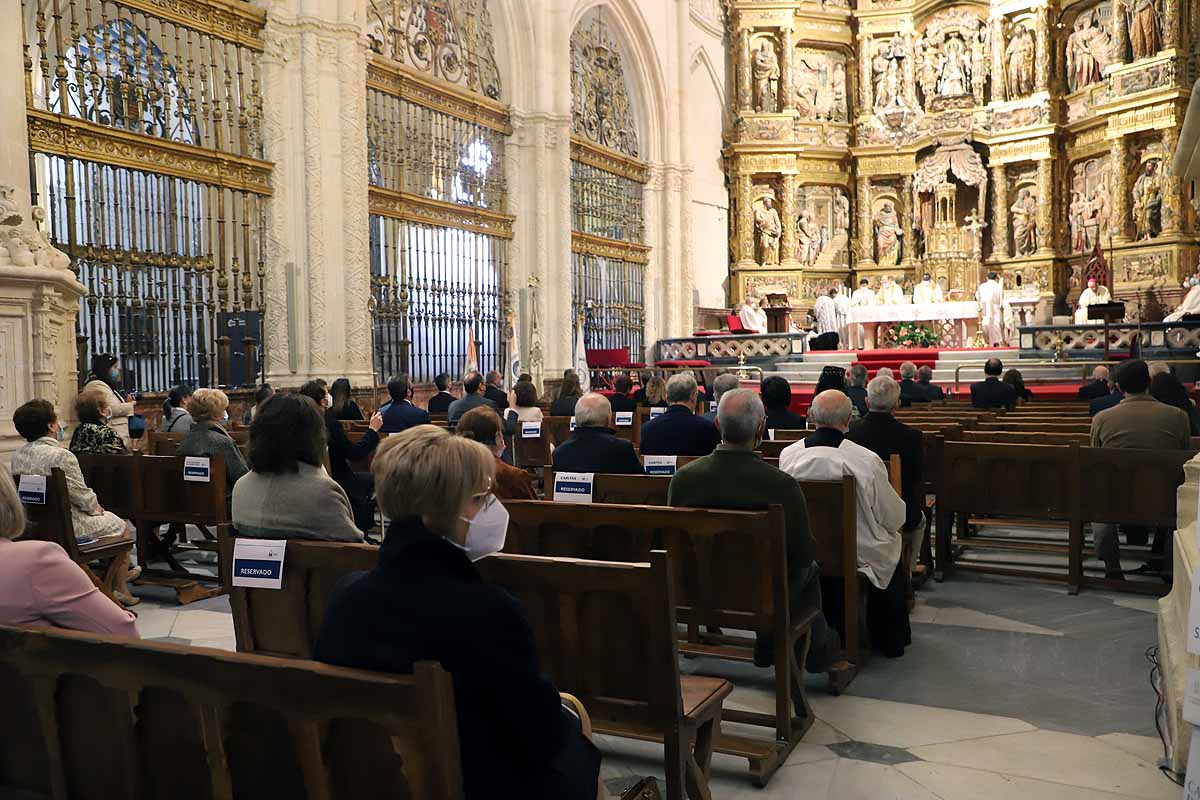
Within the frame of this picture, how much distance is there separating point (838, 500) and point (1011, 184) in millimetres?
21966

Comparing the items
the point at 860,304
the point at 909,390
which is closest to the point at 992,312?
the point at 860,304

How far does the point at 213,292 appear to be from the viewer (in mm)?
12664

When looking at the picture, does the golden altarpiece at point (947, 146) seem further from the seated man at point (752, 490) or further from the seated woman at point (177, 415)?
the seated man at point (752, 490)

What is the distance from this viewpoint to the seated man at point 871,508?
4.59 metres

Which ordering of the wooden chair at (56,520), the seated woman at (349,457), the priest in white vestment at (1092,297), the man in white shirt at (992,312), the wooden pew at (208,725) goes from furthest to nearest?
the man in white shirt at (992,312) → the priest in white vestment at (1092,297) → the seated woman at (349,457) → the wooden chair at (56,520) → the wooden pew at (208,725)

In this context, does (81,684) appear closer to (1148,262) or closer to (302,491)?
(302,491)

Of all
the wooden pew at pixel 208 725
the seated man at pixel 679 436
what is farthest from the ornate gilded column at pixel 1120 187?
the wooden pew at pixel 208 725

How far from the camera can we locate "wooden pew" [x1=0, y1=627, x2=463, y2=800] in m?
1.75

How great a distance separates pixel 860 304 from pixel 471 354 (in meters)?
10.5

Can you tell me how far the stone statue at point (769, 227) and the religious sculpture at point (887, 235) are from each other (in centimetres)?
256

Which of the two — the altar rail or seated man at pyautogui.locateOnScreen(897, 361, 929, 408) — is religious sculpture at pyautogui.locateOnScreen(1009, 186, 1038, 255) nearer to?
the altar rail

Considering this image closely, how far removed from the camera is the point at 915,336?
869 inches

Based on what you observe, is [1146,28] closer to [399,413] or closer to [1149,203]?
[1149,203]

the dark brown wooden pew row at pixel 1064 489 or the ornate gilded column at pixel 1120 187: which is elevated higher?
the ornate gilded column at pixel 1120 187
